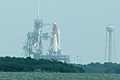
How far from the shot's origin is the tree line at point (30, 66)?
167600 millimetres

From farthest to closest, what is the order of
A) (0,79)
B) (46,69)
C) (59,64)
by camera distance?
(59,64), (46,69), (0,79)

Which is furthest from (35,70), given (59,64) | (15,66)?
(59,64)

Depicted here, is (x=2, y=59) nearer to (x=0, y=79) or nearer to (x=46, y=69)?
(x=46, y=69)

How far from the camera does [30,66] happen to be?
575ft

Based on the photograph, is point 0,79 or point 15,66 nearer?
point 0,79

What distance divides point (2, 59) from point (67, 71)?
18.4m

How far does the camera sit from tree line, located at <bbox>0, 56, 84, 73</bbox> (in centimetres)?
16760

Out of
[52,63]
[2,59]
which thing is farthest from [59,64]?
[2,59]

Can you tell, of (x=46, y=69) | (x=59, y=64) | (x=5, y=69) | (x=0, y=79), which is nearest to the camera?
(x=0, y=79)

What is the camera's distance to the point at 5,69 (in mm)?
165375

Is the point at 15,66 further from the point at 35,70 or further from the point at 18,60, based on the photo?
the point at 18,60

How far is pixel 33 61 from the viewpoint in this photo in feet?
616

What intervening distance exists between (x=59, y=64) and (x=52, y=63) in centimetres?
238

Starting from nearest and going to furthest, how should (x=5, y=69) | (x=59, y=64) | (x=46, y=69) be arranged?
(x=5, y=69)
(x=46, y=69)
(x=59, y=64)
